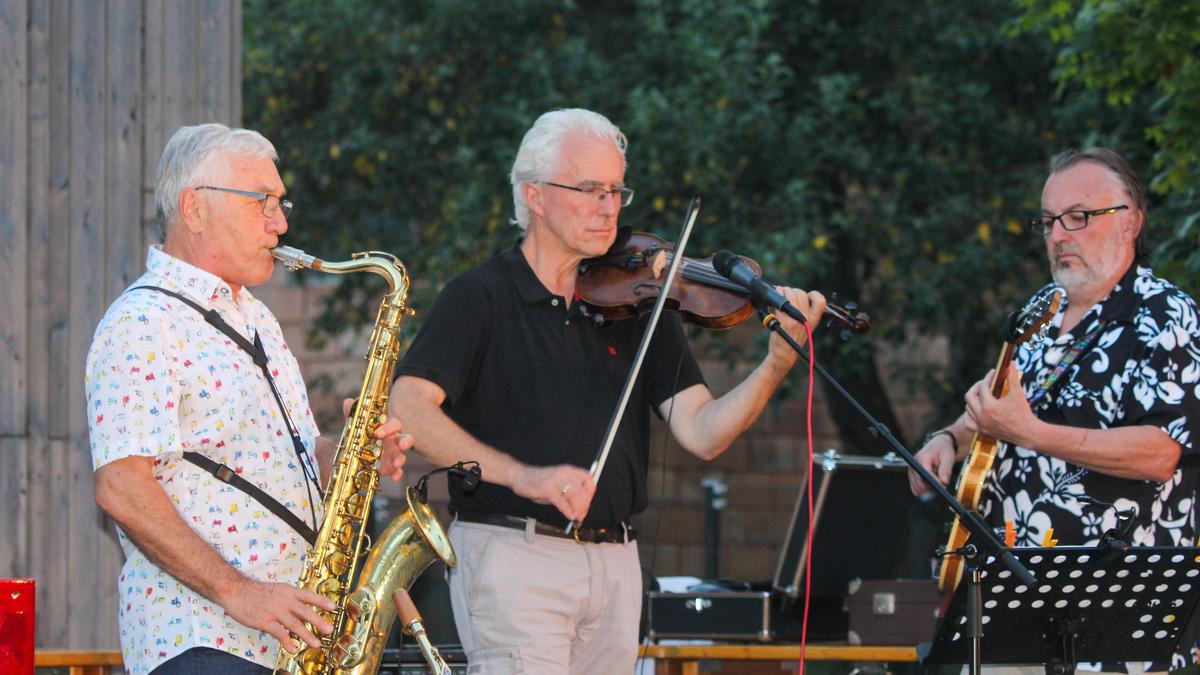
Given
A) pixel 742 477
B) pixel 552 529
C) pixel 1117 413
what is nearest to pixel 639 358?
pixel 552 529

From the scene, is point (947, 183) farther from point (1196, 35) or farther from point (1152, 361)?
point (1152, 361)

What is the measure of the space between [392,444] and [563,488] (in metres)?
0.48

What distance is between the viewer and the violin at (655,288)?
156 inches

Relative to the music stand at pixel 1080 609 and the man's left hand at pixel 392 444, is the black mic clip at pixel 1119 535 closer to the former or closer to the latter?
the music stand at pixel 1080 609

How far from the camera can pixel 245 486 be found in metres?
3.23

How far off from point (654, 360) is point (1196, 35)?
385cm

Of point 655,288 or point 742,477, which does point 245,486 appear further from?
point 742,477

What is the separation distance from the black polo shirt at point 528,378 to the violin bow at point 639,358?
0.07 m

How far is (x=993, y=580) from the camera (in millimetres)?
3670

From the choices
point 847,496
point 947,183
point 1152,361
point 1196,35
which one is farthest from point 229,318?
point 947,183

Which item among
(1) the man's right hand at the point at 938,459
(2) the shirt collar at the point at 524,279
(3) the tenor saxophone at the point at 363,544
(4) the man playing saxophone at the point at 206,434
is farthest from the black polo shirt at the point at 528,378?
(1) the man's right hand at the point at 938,459

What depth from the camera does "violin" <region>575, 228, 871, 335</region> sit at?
3955mm

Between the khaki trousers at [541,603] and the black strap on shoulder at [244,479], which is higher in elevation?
the black strap on shoulder at [244,479]

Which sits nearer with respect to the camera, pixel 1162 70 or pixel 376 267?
pixel 376 267
